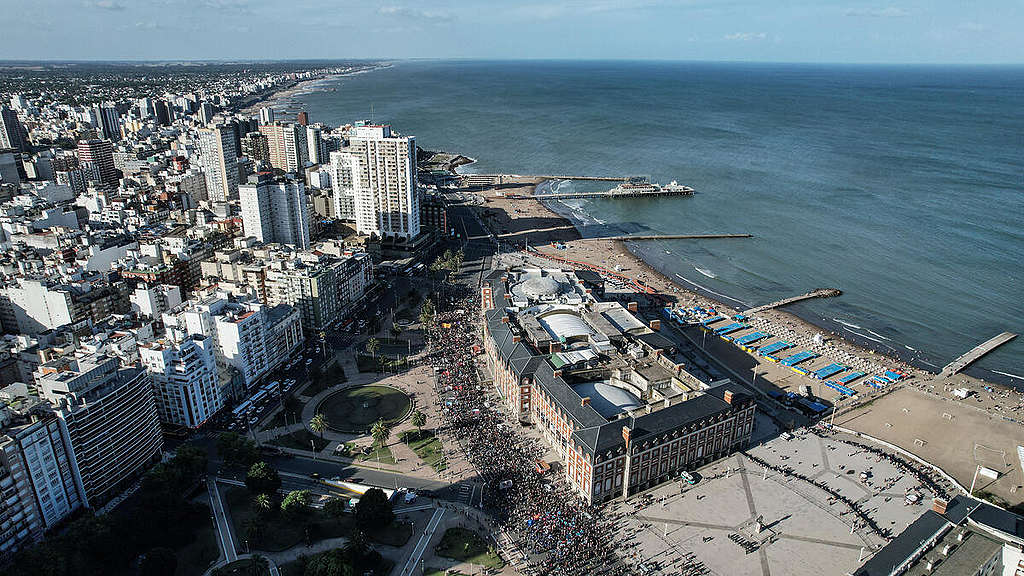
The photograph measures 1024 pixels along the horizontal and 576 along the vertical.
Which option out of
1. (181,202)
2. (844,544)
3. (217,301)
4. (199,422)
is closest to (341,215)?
(181,202)

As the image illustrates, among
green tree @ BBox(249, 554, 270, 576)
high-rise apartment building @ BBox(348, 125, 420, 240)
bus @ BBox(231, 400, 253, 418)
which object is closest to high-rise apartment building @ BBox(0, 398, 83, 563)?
bus @ BBox(231, 400, 253, 418)

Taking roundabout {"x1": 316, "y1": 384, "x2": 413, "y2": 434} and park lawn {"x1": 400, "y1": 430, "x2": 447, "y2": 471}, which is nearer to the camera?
park lawn {"x1": 400, "y1": 430, "x2": 447, "y2": 471}

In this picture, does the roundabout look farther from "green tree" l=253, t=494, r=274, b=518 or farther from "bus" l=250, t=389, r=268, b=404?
"green tree" l=253, t=494, r=274, b=518

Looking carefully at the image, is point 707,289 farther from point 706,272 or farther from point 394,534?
point 394,534

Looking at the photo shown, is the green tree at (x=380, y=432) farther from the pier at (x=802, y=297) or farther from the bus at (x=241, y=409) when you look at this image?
the pier at (x=802, y=297)

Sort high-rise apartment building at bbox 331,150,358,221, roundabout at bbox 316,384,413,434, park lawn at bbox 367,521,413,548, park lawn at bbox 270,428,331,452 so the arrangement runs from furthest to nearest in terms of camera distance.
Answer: high-rise apartment building at bbox 331,150,358,221 → roundabout at bbox 316,384,413,434 → park lawn at bbox 270,428,331,452 → park lawn at bbox 367,521,413,548

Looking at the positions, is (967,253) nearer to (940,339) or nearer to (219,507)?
(940,339)

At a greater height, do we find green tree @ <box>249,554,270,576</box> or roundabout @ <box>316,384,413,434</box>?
green tree @ <box>249,554,270,576</box>

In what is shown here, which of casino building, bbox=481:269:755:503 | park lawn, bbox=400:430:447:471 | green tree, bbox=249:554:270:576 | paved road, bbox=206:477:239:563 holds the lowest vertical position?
paved road, bbox=206:477:239:563
